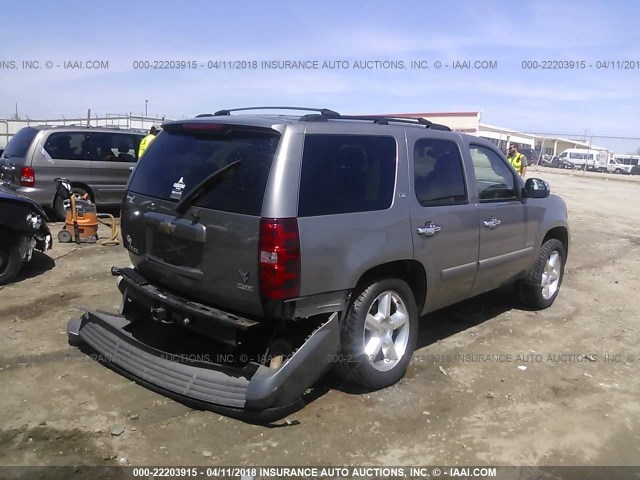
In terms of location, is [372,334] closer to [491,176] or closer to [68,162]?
[491,176]

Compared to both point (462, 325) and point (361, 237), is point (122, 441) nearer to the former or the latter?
point (361, 237)

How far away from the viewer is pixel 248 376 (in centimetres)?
338

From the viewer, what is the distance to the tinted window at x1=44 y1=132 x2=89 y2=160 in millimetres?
9759

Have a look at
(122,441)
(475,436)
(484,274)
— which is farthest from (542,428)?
(122,441)

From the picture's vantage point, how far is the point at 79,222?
8.16 m

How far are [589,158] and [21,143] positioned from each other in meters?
48.8

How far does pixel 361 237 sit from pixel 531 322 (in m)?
3.02

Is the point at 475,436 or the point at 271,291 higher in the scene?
the point at 271,291

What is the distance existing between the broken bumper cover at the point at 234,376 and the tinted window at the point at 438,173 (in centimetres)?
133

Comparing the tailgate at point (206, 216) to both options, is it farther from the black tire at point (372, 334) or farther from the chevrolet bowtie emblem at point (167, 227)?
the black tire at point (372, 334)

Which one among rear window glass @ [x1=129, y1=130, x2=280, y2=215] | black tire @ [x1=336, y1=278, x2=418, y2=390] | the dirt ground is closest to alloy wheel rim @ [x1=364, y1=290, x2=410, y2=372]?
black tire @ [x1=336, y1=278, x2=418, y2=390]

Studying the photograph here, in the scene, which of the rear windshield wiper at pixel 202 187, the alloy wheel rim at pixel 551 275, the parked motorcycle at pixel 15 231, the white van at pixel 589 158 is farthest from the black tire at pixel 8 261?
the white van at pixel 589 158

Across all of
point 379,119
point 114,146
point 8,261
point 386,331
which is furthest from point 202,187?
point 114,146

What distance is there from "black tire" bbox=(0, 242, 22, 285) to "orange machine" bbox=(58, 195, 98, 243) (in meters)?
2.09
